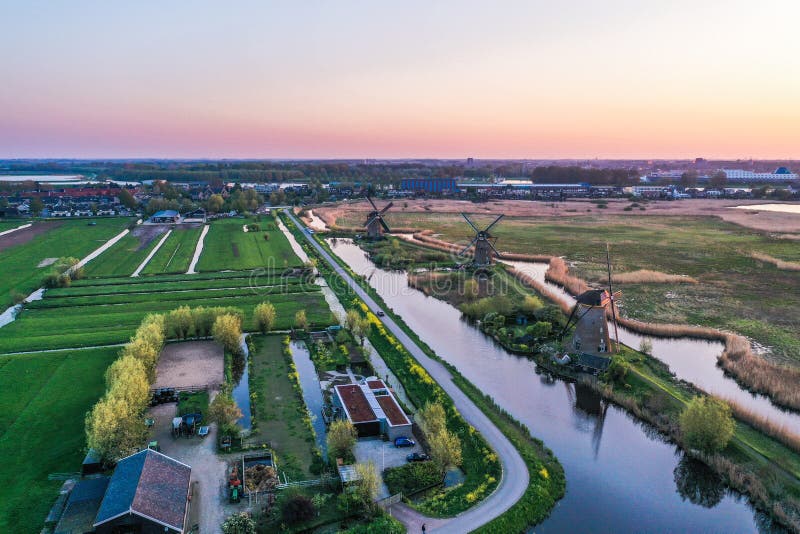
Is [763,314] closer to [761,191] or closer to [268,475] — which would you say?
[268,475]

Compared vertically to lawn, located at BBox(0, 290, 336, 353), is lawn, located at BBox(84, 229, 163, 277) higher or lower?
higher

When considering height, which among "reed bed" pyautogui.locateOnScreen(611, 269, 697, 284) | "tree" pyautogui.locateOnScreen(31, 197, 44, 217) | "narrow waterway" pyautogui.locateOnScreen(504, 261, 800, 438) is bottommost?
"narrow waterway" pyautogui.locateOnScreen(504, 261, 800, 438)

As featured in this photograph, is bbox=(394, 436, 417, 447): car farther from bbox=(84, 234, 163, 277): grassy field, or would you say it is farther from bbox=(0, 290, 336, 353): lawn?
bbox=(84, 234, 163, 277): grassy field

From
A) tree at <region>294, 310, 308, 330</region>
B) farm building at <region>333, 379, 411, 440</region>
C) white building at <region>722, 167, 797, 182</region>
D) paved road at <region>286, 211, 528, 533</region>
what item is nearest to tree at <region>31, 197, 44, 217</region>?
tree at <region>294, 310, 308, 330</region>

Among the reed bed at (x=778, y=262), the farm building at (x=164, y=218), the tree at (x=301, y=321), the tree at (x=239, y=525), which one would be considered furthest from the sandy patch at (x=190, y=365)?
the farm building at (x=164, y=218)

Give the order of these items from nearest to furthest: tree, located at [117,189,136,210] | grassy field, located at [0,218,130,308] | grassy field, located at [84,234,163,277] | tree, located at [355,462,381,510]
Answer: tree, located at [355,462,381,510] → grassy field, located at [0,218,130,308] → grassy field, located at [84,234,163,277] → tree, located at [117,189,136,210]

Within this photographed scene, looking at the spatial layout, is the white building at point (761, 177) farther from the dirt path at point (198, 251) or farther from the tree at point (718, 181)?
the dirt path at point (198, 251)
